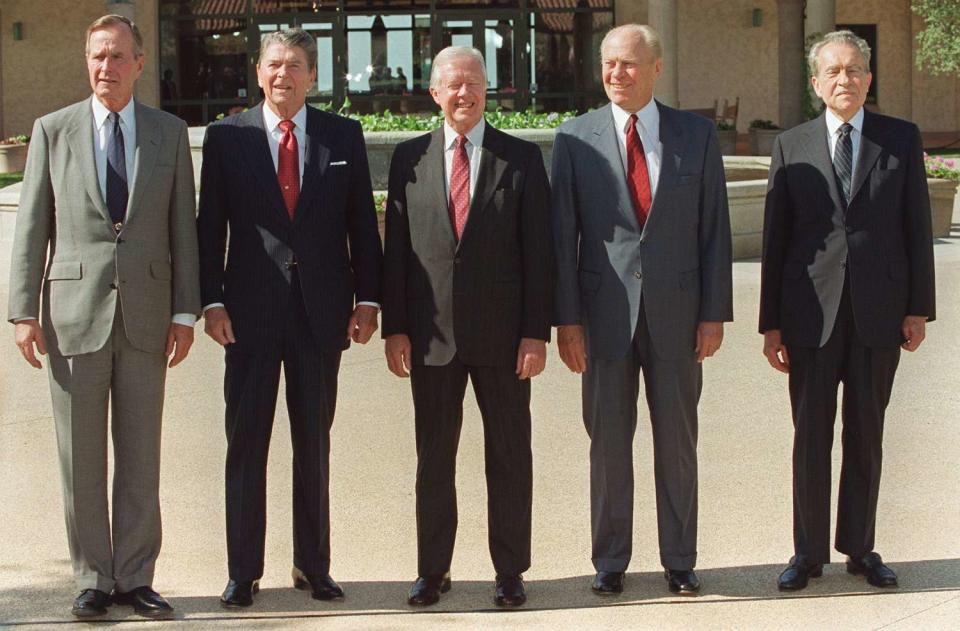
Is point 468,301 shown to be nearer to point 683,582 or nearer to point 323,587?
point 323,587

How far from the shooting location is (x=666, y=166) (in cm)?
510

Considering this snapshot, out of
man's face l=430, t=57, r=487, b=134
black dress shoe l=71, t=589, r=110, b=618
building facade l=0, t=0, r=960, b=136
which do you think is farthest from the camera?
building facade l=0, t=0, r=960, b=136

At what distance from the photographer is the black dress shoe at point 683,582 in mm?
5020

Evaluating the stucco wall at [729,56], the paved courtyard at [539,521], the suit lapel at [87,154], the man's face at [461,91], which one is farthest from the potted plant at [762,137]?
the suit lapel at [87,154]

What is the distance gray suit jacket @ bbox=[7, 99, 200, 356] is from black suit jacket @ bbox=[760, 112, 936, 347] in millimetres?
2145

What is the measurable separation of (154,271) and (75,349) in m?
0.38

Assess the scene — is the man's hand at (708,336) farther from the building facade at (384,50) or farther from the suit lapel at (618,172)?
the building facade at (384,50)

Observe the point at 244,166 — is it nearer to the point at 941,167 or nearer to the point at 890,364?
the point at 890,364

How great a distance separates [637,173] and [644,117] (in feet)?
0.71

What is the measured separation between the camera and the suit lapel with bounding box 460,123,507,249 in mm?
4965

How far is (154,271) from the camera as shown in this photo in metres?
4.92

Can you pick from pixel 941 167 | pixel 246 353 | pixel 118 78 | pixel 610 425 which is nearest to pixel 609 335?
pixel 610 425

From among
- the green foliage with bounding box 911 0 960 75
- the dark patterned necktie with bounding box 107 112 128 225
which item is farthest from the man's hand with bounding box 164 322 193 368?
the green foliage with bounding box 911 0 960 75

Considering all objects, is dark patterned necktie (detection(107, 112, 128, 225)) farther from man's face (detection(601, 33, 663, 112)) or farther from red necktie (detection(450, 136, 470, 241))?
man's face (detection(601, 33, 663, 112))
